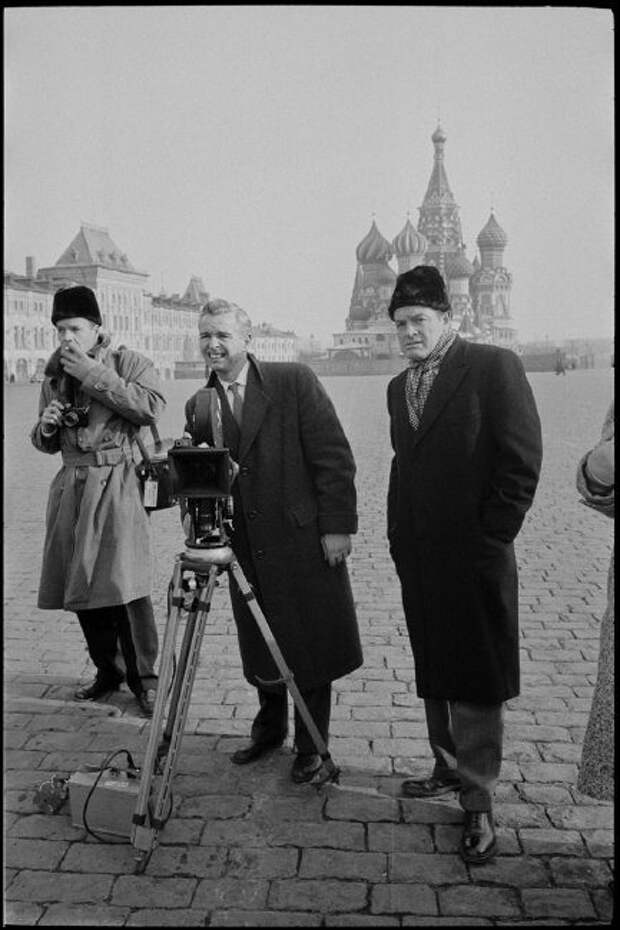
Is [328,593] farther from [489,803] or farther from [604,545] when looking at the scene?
[604,545]

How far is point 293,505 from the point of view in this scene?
369 cm

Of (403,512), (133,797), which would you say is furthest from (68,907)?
(403,512)

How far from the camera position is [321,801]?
11.5ft

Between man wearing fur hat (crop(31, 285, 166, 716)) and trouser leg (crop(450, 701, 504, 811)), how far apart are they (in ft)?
5.50

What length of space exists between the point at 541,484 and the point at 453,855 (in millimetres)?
8998

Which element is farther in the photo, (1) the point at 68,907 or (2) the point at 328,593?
(2) the point at 328,593

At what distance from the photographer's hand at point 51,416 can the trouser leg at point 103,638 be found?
0.91m

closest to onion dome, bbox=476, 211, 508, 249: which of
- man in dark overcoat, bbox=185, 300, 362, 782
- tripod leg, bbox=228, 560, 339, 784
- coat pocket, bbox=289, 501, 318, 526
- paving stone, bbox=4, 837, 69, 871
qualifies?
man in dark overcoat, bbox=185, 300, 362, 782

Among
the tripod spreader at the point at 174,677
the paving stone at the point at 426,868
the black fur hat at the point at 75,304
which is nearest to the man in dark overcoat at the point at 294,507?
the tripod spreader at the point at 174,677

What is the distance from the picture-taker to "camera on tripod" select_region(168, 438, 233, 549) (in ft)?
9.99

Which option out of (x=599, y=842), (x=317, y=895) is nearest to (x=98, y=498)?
(x=317, y=895)

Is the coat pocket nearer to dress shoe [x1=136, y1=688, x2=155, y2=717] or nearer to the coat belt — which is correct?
the coat belt

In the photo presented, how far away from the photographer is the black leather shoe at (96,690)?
15.0 feet

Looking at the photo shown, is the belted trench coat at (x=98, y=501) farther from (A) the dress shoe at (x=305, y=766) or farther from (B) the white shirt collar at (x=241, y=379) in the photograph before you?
(A) the dress shoe at (x=305, y=766)
